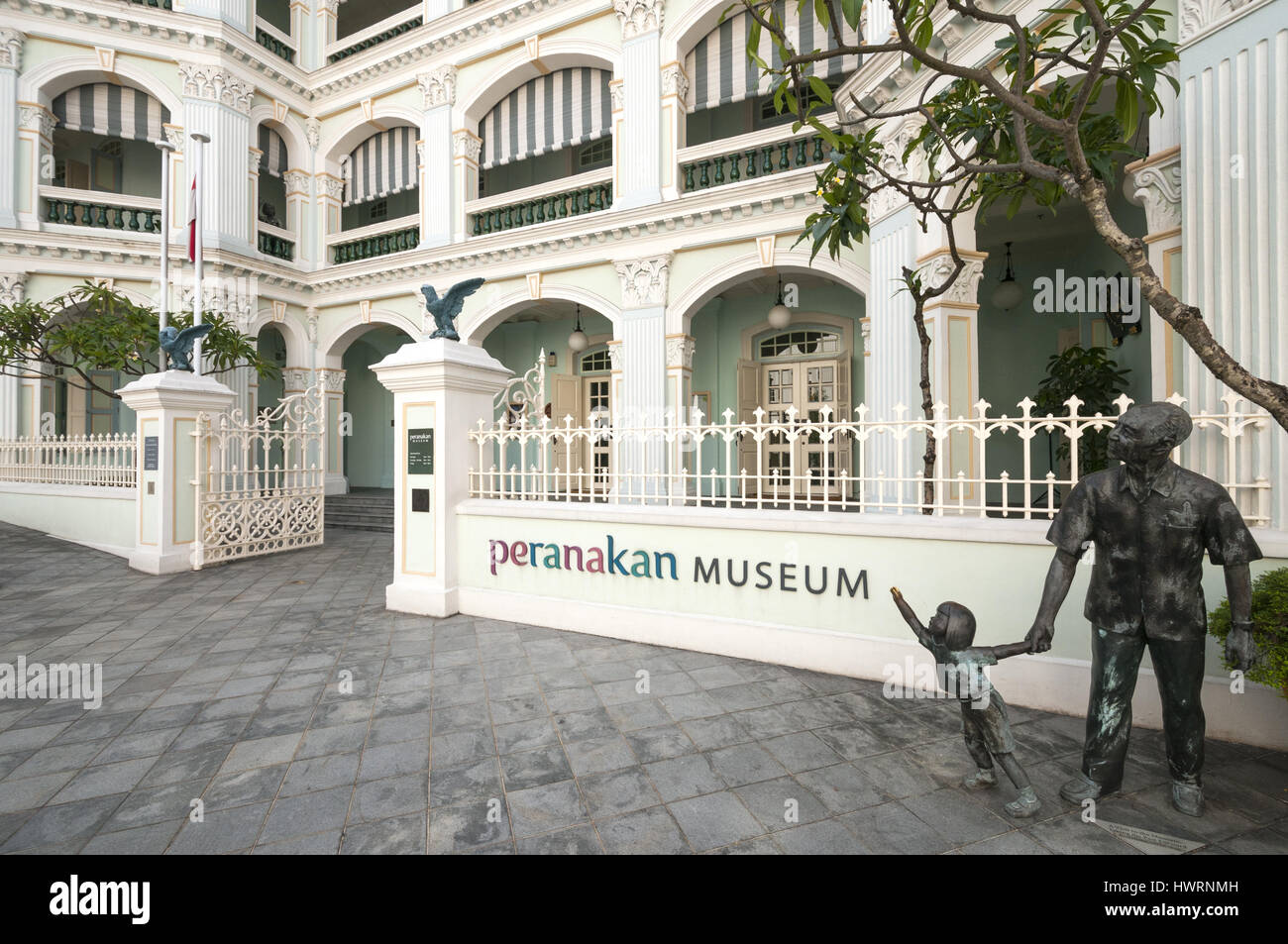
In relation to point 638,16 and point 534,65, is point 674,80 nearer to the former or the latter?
point 638,16

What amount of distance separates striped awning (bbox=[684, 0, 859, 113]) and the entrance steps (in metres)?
9.43

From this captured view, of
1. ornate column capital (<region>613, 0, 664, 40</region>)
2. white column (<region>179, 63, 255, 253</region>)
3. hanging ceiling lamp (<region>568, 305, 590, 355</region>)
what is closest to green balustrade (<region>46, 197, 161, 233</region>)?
white column (<region>179, 63, 255, 253</region>)

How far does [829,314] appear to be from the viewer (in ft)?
36.2

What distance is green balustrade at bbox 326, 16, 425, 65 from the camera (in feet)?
Answer: 42.3

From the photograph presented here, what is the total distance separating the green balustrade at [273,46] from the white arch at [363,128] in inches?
81.1

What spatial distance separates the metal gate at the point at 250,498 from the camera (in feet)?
25.8

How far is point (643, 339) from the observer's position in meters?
10.1

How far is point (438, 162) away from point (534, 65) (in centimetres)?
272

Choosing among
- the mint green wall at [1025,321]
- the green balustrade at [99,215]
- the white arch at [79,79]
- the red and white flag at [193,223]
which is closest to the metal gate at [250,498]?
the red and white flag at [193,223]

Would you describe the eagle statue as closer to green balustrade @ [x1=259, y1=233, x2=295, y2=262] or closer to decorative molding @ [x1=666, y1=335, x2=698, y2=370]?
decorative molding @ [x1=666, y1=335, x2=698, y2=370]

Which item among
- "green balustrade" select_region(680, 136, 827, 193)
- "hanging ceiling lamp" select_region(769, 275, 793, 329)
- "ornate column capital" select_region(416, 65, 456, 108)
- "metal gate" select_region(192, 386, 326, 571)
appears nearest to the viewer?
"metal gate" select_region(192, 386, 326, 571)

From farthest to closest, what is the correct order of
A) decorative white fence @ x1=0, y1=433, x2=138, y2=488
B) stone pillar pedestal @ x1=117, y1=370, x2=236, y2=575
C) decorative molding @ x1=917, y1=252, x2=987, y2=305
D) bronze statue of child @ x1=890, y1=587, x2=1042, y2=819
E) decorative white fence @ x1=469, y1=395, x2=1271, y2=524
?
decorative white fence @ x1=0, y1=433, x2=138, y2=488 → stone pillar pedestal @ x1=117, y1=370, x2=236, y2=575 → decorative molding @ x1=917, y1=252, x2=987, y2=305 → decorative white fence @ x1=469, y1=395, x2=1271, y2=524 → bronze statue of child @ x1=890, y1=587, x2=1042, y2=819

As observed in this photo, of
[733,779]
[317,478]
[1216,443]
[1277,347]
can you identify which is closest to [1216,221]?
[1277,347]

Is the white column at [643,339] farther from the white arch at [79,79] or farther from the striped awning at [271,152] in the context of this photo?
the white arch at [79,79]
